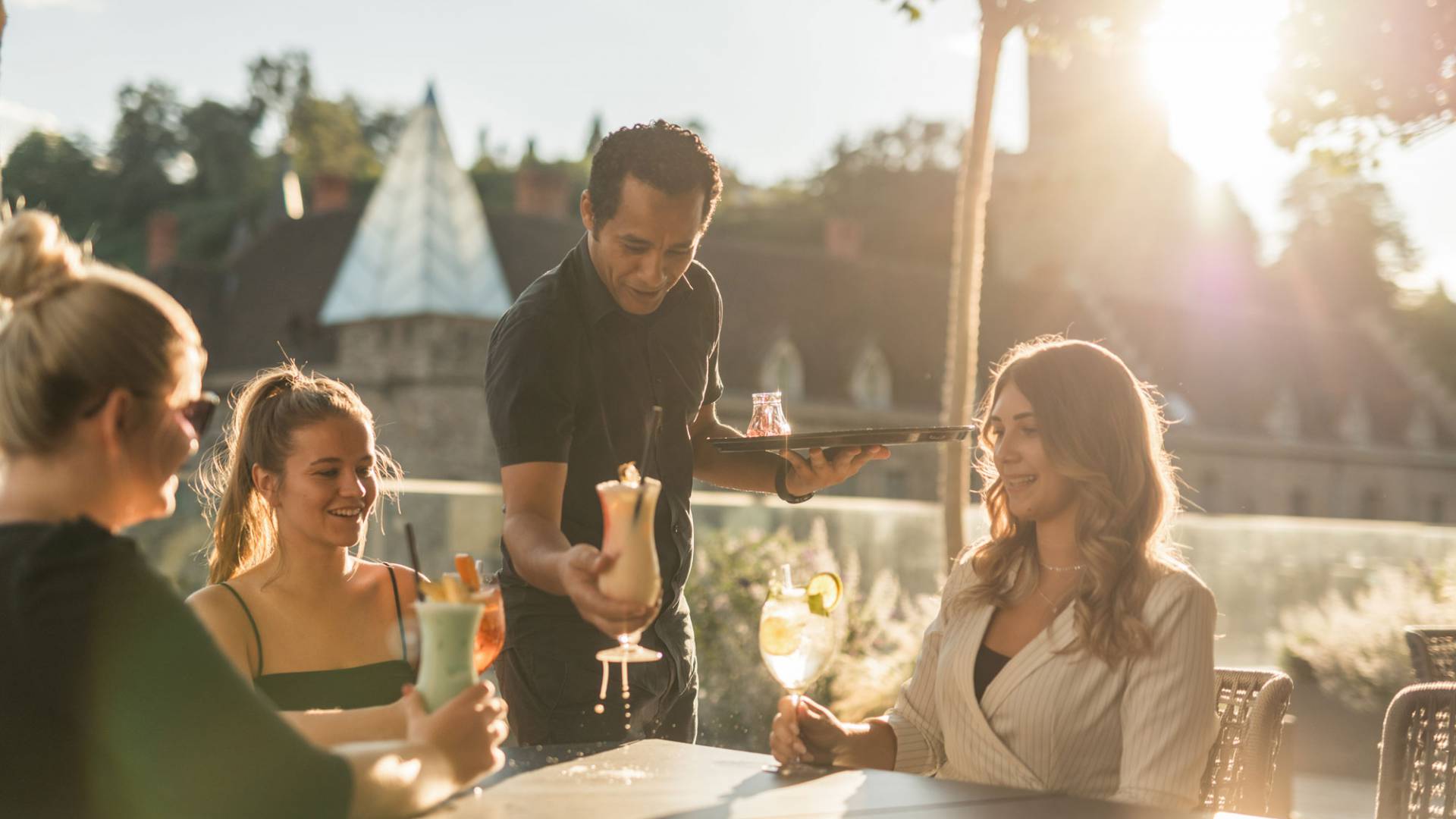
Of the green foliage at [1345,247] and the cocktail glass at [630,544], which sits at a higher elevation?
the green foliage at [1345,247]

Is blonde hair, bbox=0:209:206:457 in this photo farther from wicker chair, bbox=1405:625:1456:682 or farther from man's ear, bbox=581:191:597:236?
wicker chair, bbox=1405:625:1456:682

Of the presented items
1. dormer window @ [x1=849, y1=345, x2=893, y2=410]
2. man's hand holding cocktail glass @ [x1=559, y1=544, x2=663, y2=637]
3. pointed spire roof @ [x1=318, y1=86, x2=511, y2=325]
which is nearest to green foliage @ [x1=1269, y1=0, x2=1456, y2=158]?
man's hand holding cocktail glass @ [x1=559, y1=544, x2=663, y2=637]

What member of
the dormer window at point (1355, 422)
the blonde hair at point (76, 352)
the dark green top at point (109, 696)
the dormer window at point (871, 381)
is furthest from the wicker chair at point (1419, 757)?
the dormer window at point (1355, 422)

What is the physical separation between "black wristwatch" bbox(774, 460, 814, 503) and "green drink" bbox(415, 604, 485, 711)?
5.06 ft

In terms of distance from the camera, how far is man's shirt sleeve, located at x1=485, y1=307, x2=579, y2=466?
3.27 m

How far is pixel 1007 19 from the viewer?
26.0 ft

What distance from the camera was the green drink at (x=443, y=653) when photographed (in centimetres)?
223

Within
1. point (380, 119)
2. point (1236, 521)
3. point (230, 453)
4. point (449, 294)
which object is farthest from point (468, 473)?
point (380, 119)

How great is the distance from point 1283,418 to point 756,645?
41.4 meters

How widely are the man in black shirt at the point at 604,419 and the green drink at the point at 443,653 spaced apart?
742 mm

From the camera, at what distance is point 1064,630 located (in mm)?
3088

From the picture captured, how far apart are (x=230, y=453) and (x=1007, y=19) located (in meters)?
5.46

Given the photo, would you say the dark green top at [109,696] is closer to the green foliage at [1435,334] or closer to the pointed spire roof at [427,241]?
the pointed spire roof at [427,241]

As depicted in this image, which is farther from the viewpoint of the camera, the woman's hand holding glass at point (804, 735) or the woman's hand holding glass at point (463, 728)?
the woman's hand holding glass at point (804, 735)
